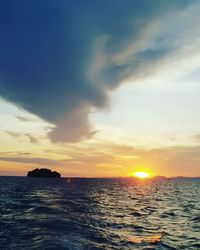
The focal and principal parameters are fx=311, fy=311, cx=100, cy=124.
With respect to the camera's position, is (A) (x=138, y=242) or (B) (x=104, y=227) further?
(B) (x=104, y=227)

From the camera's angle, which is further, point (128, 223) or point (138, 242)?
point (128, 223)

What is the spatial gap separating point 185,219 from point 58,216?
1427 centimetres

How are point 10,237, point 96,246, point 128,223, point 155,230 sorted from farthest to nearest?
point 128,223, point 155,230, point 10,237, point 96,246

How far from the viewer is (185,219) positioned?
115ft

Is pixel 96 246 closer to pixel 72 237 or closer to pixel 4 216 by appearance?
pixel 72 237

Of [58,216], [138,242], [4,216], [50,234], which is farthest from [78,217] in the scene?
[138,242]

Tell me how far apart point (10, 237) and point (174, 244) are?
11889mm

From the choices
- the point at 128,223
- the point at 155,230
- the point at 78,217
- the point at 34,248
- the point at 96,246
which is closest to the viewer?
the point at 34,248

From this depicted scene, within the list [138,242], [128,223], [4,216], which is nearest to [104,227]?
[128,223]

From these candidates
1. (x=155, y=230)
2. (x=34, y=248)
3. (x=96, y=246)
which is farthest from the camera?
(x=155, y=230)

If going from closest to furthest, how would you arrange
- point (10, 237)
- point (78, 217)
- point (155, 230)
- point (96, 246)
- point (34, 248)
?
point (34, 248), point (96, 246), point (10, 237), point (155, 230), point (78, 217)

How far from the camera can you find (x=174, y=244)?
2258cm

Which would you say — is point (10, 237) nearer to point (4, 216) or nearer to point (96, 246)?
point (96, 246)

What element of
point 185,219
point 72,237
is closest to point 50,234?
point 72,237
